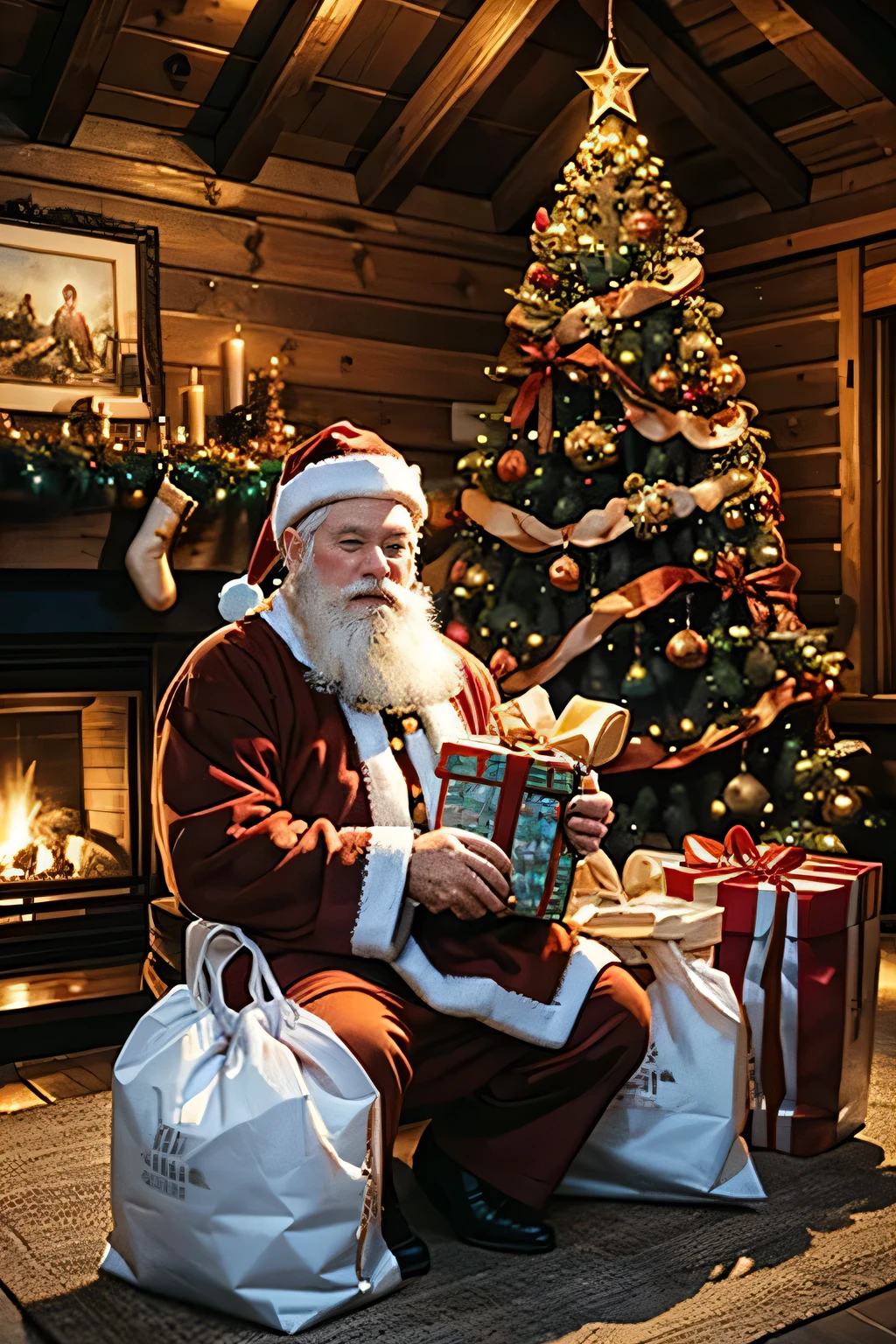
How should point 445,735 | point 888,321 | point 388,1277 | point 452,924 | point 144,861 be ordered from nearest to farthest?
point 388,1277
point 452,924
point 445,735
point 144,861
point 888,321

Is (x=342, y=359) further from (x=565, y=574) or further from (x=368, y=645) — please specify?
(x=368, y=645)

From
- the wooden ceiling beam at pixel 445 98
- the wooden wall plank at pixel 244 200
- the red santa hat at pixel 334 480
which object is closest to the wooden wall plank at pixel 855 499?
the wooden wall plank at pixel 244 200

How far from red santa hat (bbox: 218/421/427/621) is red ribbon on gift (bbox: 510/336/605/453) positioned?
150 centimetres

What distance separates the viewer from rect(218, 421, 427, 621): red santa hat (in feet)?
7.11

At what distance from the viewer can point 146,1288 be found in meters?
1.84

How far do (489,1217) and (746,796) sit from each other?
6.24 feet

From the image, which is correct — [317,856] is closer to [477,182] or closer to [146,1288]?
[146,1288]

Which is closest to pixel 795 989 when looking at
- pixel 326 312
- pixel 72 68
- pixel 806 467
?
pixel 806 467

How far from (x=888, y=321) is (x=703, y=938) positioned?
2.81 m

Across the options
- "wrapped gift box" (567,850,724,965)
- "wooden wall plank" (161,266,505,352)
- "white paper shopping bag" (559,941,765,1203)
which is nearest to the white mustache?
"wrapped gift box" (567,850,724,965)

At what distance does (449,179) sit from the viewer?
14.7ft

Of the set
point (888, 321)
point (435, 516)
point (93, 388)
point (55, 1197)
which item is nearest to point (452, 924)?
point (55, 1197)

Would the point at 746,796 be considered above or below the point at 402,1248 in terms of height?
above

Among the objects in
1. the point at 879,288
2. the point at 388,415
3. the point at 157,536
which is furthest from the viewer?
the point at 388,415
